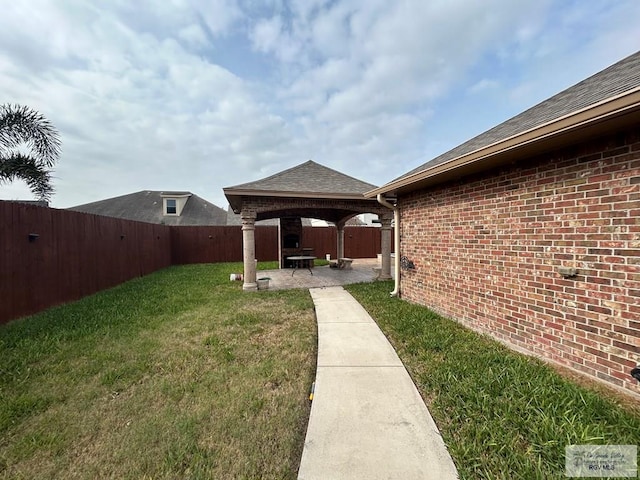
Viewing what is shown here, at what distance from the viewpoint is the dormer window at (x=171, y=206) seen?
766 inches

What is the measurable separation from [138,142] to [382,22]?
1162 centimetres

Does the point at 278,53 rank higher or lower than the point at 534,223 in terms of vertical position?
higher

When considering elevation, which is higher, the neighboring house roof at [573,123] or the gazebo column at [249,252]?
the neighboring house roof at [573,123]

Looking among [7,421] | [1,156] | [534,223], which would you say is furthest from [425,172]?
[1,156]

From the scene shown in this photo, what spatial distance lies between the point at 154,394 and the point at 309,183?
6.73 m

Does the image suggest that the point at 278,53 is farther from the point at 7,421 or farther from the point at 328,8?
the point at 7,421

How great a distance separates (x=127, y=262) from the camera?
9.06m

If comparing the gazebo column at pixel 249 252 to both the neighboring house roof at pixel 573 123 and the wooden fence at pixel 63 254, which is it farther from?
the neighboring house roof at pixel 573 123

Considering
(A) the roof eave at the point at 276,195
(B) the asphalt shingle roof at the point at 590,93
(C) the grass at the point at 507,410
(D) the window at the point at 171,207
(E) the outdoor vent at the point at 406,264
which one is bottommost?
(C) the grass at the point at 507,410

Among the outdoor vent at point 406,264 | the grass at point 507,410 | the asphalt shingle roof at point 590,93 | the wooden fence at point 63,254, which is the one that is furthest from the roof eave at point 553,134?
the wooden fence at point 63,254

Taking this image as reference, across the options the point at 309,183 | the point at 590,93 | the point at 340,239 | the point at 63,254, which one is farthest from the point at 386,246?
the point at 63,254

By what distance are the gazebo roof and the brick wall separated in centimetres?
387
